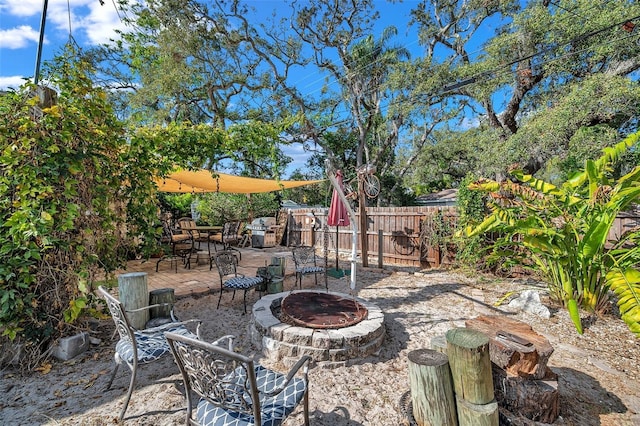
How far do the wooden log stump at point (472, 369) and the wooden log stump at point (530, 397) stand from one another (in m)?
0.44

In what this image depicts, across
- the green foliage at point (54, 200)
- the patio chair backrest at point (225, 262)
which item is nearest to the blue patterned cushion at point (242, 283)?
the patio chair backrest at point (225, 262)

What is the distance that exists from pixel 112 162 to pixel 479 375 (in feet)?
12.9

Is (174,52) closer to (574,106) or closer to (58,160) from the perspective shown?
(58,160)

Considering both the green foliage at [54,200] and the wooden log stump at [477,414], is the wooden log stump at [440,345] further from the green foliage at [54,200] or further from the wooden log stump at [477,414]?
the green foliage at [54,200]

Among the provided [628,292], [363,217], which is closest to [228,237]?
[363,217]

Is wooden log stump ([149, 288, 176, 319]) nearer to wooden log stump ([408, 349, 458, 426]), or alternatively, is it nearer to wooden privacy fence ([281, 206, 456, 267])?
wooden log stump ([408, 349, 458, 426])

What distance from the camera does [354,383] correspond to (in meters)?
2.55

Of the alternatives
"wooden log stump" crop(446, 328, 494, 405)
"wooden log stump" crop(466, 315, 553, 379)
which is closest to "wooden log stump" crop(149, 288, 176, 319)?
"wooden log stump" crop(446, 328, 494, 405)

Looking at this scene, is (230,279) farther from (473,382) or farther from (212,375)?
(473,382)

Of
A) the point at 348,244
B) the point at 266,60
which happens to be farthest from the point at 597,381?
the point at 266,60

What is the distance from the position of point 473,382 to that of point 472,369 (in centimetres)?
8

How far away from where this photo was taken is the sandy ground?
2.11m

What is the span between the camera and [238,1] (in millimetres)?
12023

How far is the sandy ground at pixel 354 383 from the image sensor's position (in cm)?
211
